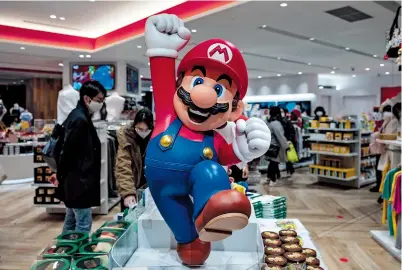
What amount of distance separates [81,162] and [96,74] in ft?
24.2

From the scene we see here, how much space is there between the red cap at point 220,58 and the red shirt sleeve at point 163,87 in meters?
0.07

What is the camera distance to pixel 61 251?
145cm

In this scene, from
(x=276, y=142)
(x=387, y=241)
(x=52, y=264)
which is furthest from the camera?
(x=276, y=142)

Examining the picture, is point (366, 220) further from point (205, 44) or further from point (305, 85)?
point (305, 85)

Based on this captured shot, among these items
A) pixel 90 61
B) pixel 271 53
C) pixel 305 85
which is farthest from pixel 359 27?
pixel 305 85

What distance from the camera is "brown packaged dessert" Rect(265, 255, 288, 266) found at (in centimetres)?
140

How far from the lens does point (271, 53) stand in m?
8.80

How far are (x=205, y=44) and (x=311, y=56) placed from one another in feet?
28.5

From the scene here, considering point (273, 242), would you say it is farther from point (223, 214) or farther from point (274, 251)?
point (223, 214)

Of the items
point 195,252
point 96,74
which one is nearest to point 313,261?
point 195,252

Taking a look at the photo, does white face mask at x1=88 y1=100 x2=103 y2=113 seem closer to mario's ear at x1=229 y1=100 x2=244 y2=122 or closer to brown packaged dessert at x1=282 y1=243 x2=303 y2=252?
mario's ear at x1=229 y1=100 x2=244 y2=122

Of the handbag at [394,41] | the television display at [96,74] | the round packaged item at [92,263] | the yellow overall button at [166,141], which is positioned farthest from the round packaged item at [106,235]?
the television display at [96,74]

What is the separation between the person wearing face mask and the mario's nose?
47.1 inches

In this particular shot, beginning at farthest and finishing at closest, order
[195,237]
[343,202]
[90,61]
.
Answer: [90,61], [343,202], [195,237]
